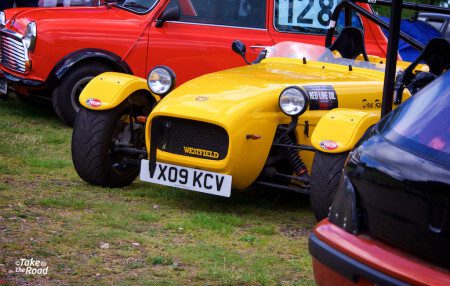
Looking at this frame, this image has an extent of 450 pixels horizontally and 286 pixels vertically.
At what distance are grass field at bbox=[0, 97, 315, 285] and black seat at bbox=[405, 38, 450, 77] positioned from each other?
1429 millimetres

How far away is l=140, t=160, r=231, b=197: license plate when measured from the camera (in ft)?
21.6

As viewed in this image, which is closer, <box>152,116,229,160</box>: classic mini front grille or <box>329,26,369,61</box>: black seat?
<box>152,116,229,160</box>: classic mini front grille

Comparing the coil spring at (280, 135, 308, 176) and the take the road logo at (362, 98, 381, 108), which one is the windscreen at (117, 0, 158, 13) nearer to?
the take the road logo at (362, 98, 381, 108)

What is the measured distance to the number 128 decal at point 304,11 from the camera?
34.9 feet

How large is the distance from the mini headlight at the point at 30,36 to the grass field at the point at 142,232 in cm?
184

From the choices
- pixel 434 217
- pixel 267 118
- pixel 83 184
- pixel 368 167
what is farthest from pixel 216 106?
pixel 434 217

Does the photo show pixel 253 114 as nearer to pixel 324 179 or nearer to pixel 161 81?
pixel 324 179

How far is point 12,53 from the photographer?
1036 cm

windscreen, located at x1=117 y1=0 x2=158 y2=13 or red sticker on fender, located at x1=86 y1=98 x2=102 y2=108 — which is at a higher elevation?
windscreen, located at x1=117 y1=0 x2=158 y2=13

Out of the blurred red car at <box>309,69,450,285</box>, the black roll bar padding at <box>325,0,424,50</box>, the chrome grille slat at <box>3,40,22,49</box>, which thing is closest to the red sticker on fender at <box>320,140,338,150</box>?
the black roll bar padding at <box>325,0,424,50</box>

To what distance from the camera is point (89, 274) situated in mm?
5223

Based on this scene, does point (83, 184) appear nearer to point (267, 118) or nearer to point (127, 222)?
point (127, 222)

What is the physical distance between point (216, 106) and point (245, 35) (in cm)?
399

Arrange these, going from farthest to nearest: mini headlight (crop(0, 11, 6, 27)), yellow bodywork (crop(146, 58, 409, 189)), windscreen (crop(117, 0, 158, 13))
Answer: mini headlight (crop(0, 11, 6, 27)), windscreen (crop(117, 0, 158, 13)), yellow bodywork (crop(146, 58, 409, 189))
